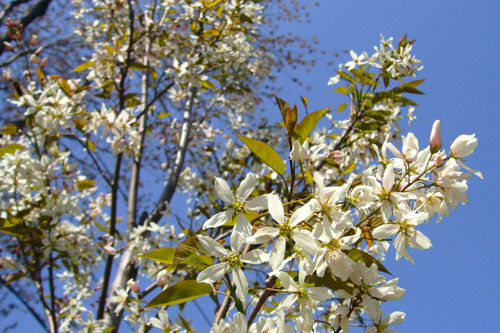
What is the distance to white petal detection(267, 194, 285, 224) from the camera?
80 cm

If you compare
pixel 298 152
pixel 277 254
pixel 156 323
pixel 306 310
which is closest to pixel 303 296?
pixel 306 310

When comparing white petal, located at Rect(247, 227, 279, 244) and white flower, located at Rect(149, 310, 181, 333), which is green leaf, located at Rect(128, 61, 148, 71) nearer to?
white flower, located at Rect(149, 310, 181, 333)

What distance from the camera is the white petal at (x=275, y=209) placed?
0.80 metres

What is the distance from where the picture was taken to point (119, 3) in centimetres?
311

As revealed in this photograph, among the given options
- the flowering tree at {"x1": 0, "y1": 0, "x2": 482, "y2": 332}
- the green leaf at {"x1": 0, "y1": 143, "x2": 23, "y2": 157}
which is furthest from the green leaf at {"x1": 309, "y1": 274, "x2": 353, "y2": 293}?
the green leaf at {"x1": 0, "y1": 143, "x2": 23, "y2": 157}

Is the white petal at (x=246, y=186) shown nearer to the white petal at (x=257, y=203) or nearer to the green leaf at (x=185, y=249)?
the white petal at (x=257, y=203)

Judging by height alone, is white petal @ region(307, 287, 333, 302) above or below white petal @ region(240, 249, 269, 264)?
below

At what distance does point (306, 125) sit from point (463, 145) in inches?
15.7

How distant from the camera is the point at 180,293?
870 mm

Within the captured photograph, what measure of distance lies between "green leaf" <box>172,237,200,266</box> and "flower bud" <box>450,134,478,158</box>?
69 centimetres

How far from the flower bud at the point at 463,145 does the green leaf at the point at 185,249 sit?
69 cm

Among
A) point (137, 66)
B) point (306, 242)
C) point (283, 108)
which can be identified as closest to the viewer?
point (306, 242)

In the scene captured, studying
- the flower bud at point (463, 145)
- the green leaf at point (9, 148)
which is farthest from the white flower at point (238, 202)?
the green leaf at point (9, 148)

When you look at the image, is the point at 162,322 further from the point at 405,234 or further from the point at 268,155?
the point at 405,234
